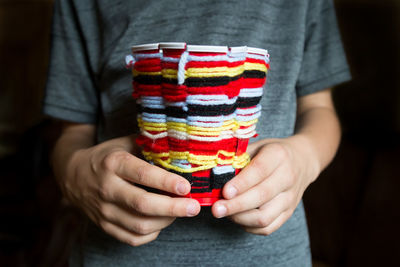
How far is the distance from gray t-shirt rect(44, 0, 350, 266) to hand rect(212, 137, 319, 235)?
0.31 ft

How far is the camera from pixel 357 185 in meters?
1.35

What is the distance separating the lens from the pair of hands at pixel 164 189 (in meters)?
0.36

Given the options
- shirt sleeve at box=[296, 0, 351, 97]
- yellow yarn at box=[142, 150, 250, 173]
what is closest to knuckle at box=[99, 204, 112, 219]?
yellow yarn at box=[142, 150, 250, 173]

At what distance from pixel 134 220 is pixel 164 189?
0.08m

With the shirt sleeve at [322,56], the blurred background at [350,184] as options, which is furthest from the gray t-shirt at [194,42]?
the blurred background at [350,184]

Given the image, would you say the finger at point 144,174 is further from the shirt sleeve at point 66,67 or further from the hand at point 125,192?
the shirt sleeve at point 66,67

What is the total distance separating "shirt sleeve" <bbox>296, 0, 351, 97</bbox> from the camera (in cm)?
58

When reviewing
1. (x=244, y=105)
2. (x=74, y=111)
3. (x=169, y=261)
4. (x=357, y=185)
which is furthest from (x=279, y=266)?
(x=357, y=185)

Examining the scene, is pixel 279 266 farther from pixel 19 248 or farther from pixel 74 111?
pixel 19 248

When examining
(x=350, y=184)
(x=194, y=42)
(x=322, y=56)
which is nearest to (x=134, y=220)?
(x=194, y=42)

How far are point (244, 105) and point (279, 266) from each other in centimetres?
30

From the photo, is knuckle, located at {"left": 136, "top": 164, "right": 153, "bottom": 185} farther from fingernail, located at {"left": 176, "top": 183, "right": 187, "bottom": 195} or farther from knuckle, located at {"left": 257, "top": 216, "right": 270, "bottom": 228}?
knuckle, located at {"left": 257, "top": 216, "right": 270, "bottom": 228}

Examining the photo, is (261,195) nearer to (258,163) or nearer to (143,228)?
(258,163)

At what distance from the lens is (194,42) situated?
0.52 meters
